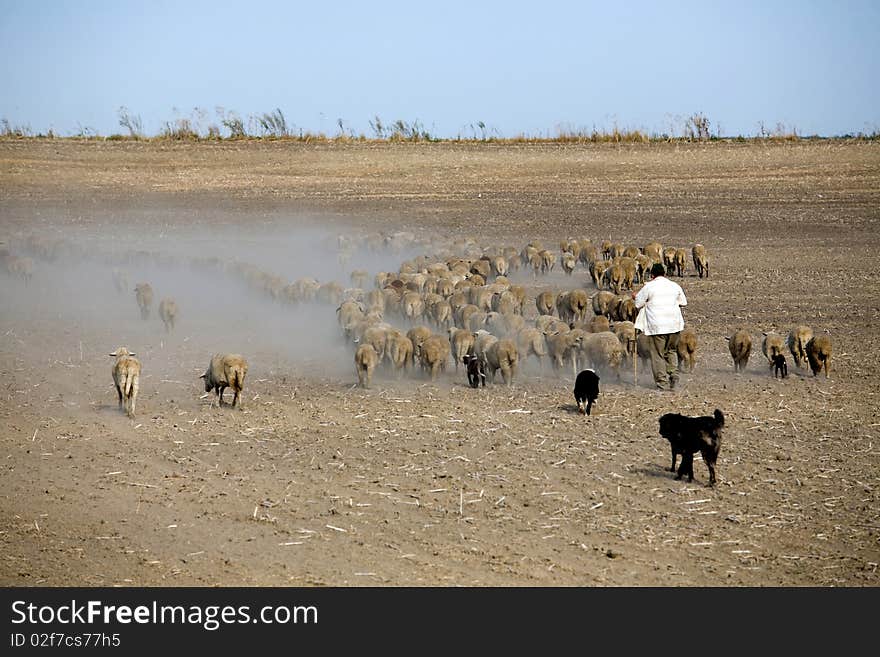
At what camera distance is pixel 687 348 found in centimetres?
1430

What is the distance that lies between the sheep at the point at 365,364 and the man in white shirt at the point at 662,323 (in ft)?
10.9

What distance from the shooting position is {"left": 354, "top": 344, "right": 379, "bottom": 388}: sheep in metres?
13.8

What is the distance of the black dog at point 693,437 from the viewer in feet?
31.6

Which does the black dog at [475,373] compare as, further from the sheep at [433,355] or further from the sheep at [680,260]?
the sheep at [680,260]

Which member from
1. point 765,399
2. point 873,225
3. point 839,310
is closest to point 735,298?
point 839,310

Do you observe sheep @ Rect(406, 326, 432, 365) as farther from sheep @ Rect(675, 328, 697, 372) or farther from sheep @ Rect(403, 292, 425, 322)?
sheep @ Rect(675, 328, 697, 372)

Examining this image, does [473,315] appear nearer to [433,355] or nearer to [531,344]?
[531,344]

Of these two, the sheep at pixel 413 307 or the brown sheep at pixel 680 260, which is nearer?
the sheep at pixel 413 307

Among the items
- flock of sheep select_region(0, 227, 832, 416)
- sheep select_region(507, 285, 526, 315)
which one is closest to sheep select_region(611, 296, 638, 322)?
flock of sheep select_region(0, 227, 832, 416)

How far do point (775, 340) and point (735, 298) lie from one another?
6.38 m

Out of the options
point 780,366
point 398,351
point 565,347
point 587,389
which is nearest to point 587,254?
point 565,347

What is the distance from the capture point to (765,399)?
12945 millimetres

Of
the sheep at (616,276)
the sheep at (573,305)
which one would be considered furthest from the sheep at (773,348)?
the sheep at (616,276)

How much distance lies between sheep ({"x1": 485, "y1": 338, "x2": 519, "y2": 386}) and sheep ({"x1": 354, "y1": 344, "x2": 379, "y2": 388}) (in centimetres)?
150
